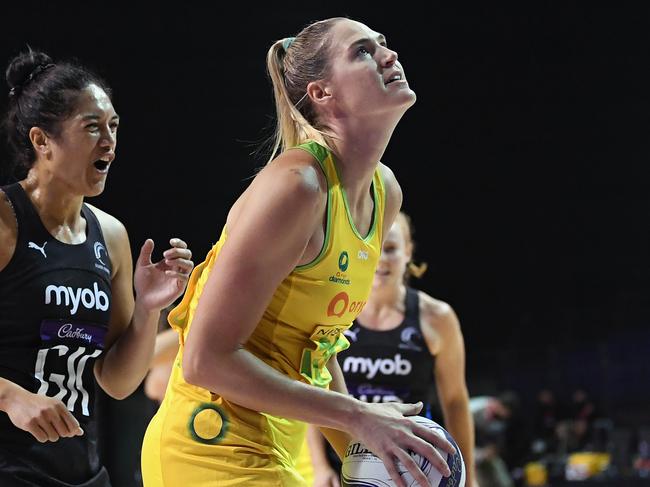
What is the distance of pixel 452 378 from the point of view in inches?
152

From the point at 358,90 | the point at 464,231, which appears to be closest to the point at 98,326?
the point at 358,90

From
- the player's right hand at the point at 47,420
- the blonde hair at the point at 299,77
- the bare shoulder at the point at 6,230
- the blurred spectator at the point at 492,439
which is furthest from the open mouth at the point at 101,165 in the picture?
the blurred spectator at the point at 492,439

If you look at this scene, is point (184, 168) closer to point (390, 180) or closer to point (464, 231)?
point (464, 231)

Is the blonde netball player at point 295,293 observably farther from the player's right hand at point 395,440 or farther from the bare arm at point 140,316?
the bare arm at point 140,316

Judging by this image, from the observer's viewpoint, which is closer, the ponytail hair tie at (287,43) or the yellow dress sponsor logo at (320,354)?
the yellow dress sponsor logo at (320,354)

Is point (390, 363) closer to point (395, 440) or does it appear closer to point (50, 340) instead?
point (50, 340)

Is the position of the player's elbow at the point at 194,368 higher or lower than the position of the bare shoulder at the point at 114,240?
higher

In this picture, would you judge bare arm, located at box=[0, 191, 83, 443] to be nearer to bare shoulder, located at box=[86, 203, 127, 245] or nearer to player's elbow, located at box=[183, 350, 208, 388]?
player's elbow, located at box=[183, 350, 208, 388]

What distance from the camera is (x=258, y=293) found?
1742mm

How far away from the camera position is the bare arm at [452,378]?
374 centimetres

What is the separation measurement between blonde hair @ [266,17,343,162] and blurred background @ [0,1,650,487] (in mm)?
6002

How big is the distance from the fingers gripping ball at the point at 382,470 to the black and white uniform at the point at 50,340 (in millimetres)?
824

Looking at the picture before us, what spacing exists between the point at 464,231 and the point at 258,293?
12402mm

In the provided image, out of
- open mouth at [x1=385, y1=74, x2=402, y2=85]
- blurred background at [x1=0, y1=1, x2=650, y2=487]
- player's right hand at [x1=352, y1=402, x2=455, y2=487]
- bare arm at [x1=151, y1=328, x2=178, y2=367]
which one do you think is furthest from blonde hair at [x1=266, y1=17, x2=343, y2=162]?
blurred background at [x1=0, y1=1, x2=650, y2=487]
